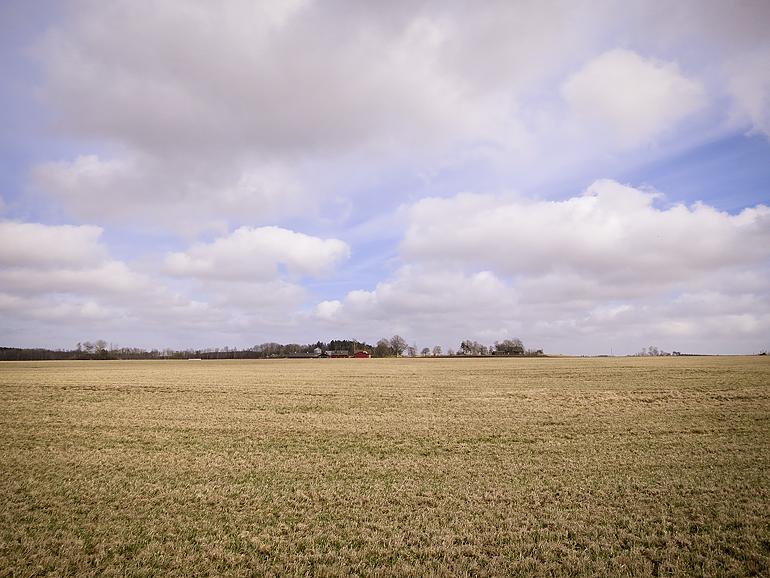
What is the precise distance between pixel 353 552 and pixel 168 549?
3530 millimetres

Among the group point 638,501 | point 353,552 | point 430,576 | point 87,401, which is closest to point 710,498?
point 638,501

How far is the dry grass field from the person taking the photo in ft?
22.4

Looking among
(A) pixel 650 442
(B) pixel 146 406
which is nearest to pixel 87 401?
(B) pixel 146 406

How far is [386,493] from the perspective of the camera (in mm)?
9773

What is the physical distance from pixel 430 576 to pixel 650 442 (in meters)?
12.9

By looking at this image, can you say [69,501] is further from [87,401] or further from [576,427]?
[87,401]

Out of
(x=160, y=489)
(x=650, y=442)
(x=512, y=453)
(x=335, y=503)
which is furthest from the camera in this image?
(x=650, y=442)

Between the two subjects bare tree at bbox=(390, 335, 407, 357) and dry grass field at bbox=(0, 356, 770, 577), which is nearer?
Result: dry grass field at bbox=(0, 356, 770, 577)

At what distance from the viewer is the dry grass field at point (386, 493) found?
22.4 feet

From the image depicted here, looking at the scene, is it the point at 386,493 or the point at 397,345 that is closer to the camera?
the point at 386,493

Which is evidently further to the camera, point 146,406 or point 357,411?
point 146,406

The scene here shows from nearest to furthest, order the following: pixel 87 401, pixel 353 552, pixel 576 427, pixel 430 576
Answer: pixel 430 576
pixel 353 552
pixel 576 427
pixel 87 401

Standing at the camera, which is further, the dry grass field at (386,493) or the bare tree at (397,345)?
the bare tree at (397,345)

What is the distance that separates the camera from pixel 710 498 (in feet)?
30.6
